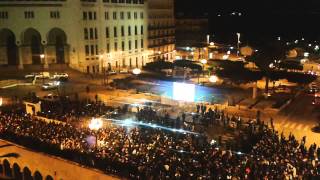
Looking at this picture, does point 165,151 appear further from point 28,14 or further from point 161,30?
point 161,30

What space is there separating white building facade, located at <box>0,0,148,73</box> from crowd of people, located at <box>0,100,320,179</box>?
30.3m

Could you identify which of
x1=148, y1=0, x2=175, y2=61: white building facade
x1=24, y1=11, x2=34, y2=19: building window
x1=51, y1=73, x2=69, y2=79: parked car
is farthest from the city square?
x1=51, y1=73, x2=69, y2=79: parked car

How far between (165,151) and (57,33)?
41947mm

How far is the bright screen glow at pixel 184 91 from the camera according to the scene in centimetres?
3606

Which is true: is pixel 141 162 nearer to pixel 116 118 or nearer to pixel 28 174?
pixel 28 174

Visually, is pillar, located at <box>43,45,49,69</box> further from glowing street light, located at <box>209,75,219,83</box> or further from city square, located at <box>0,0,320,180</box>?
glowing street light, located at <box>209,75,219,83</box>

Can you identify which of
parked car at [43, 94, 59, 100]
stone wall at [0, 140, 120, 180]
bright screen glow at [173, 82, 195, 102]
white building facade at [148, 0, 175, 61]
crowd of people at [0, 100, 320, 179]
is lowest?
stone wall at [0, 140, 120, 180]

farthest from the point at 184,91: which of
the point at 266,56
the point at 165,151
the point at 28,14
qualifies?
the point at 28,14

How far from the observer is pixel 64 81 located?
52094 millimetres

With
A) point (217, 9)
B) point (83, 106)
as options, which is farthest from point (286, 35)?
point (83, 106)

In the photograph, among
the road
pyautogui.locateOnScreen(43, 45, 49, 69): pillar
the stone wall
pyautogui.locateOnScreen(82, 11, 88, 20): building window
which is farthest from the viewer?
pyautogui.locateOnScreen(82, 11, 88, 20): building window

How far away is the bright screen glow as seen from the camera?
1420 inches

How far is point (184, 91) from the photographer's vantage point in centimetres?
3625

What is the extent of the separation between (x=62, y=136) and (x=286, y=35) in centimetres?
8403
